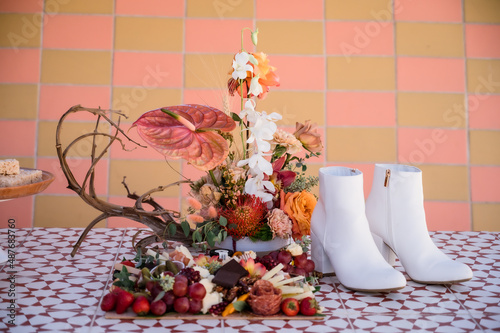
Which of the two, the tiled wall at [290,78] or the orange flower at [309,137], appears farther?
the tiled wall at [290,78]

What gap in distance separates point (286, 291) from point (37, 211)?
1.78 m

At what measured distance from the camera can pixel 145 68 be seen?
88.2 inches

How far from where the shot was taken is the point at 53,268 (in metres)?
1.08

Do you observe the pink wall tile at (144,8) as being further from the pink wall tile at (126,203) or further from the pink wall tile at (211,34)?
the pink wall tile at (126,203)

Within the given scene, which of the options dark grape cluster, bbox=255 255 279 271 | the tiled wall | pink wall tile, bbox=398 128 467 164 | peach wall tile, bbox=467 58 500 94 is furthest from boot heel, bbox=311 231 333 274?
peach wall tile, bbox=467 58 500 94

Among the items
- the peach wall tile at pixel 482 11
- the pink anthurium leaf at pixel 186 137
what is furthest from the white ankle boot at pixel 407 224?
the peach wall tile at pixel 482 11

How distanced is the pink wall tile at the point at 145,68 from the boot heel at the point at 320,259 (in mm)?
1401

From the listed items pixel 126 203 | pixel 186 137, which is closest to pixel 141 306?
pixel 186 137

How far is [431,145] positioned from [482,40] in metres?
0.55

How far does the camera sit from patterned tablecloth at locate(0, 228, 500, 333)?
812 millimetres

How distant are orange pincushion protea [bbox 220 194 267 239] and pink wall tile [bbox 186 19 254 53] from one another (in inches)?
51.5

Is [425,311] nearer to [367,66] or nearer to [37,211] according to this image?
[367,66]

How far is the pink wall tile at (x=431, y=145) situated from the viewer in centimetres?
229

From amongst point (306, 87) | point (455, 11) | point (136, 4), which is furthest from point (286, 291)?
point (455, 11)
